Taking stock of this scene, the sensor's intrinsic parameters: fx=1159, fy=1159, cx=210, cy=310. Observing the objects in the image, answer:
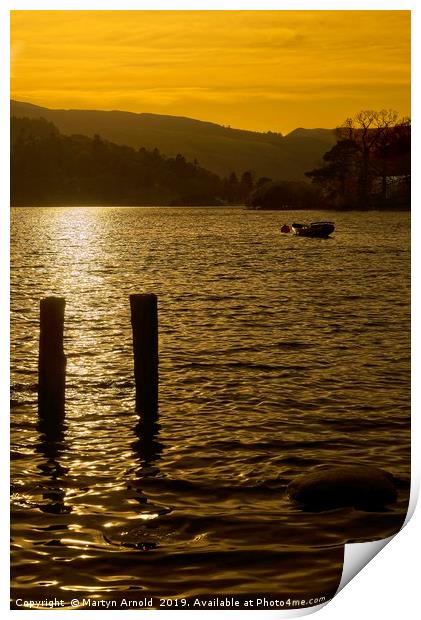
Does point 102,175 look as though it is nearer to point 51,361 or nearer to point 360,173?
point 51,361

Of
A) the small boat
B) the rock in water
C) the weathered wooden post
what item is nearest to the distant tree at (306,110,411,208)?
the small boat

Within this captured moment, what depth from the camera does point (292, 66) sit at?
6.95m

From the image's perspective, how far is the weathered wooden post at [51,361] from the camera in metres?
7.26

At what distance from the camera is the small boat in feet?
28.4

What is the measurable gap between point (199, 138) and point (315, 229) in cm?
237

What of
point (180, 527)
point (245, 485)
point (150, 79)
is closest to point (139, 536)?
point (180, 527)

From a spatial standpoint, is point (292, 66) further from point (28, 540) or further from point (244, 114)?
point (28, 540)

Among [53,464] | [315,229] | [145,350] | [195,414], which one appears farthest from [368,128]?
[53,464]

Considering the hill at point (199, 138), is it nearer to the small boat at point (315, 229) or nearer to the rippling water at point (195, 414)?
the rippling water at point (195, 414)

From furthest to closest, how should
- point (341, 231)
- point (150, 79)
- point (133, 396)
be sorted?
point (341, 231), point (133, 396), point (150, 79)

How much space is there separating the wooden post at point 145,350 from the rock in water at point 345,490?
1581mm

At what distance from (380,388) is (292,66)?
2365mm

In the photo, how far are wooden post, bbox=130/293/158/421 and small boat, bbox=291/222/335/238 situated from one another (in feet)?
5.47

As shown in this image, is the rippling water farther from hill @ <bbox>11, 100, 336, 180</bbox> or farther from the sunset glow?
the sunset glow
